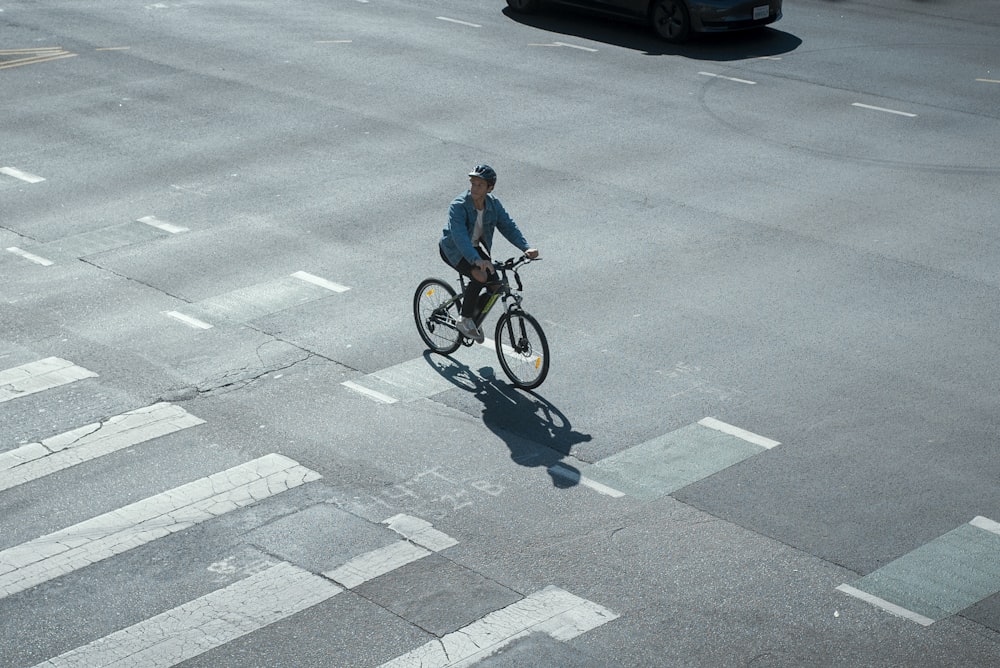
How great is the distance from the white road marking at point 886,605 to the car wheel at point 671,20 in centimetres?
1673

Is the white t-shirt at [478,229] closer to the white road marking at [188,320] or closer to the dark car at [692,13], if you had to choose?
the white road marking at [188,320]

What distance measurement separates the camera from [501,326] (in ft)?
38.0

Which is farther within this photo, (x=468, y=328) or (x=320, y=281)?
(x=320, y=281)

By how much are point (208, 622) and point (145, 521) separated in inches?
56.3

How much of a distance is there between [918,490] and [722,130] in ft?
32.9

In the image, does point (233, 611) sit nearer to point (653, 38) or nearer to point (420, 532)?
point (420, 532)

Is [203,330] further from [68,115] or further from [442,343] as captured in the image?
[68,115]

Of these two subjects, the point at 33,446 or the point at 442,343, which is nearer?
the point at 33,446

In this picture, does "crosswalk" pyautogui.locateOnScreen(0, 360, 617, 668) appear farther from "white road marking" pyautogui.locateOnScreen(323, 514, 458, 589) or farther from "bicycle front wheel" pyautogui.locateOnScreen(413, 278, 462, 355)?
"bicycle front wheel" pyautogui.locateOnScreen(413, 278, 462, 355)

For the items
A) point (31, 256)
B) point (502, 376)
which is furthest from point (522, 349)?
point (31, 256)

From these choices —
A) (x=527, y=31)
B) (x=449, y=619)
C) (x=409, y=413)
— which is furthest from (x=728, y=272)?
(x=527, y=31)

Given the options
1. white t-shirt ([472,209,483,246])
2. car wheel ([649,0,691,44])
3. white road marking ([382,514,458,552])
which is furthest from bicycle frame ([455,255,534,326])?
car wheel ([649,0,691,44])

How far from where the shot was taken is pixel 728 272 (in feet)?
45.7

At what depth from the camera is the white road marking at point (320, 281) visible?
529 inches
